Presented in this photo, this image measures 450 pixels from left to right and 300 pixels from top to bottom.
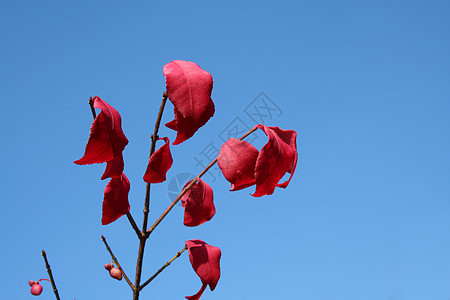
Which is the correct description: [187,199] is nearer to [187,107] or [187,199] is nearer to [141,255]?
[141,255]

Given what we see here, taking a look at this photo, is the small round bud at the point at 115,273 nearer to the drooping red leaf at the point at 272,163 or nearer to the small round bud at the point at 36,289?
the small round bud at the point at 36,289

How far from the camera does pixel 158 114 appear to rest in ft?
4.62

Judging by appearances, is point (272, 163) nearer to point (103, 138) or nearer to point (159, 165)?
point (159, 165)

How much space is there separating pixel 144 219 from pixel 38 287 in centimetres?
63

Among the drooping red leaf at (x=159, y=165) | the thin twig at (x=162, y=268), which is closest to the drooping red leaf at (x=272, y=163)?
the drooping red leaf at (x=159, y=165)

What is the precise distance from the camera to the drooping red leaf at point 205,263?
148 cm

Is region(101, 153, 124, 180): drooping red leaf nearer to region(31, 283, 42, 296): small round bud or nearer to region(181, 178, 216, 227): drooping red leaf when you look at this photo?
region(181, 178, 216, 227): drooping red leaf

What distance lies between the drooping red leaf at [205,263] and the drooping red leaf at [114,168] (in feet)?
1.28

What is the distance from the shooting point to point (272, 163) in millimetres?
1269

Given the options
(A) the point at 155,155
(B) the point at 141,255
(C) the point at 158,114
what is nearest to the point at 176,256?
(B) the point at 141,255

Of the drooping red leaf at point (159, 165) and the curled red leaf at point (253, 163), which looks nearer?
the curled red leaf at point (253, 163)

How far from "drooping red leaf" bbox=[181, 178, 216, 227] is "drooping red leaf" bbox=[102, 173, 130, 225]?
0.72 ft

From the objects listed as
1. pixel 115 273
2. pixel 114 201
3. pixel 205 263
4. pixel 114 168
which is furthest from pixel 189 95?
pixel 115 273

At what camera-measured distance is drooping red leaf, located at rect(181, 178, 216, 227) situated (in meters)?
1.50
